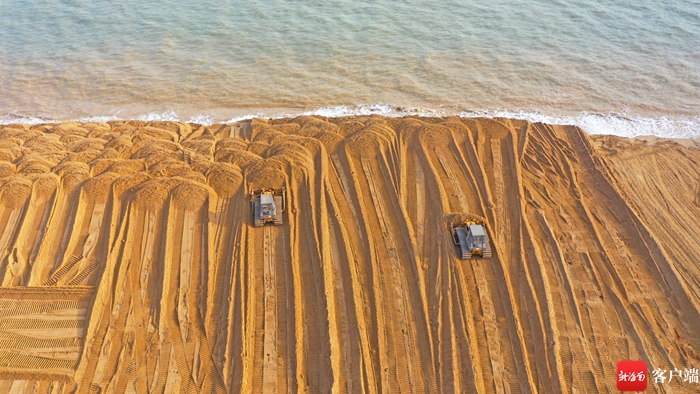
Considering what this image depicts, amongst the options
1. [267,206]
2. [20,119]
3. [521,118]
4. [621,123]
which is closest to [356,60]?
[521,118]

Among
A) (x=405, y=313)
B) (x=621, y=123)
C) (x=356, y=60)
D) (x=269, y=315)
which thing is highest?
(x=356, y=60)

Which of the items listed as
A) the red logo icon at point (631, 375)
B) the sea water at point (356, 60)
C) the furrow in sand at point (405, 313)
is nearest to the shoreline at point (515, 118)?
the sea water at point (356, 60)

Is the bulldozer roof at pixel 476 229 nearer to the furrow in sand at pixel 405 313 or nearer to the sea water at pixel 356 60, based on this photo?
the furrow in sand at pixel 405 313

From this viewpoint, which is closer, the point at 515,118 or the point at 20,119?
the point at 515,118

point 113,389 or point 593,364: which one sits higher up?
point 593,364

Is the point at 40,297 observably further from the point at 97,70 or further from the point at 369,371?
the point at 97,70

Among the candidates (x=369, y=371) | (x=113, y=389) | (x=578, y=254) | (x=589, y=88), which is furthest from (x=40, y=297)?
(x=589, y=88)

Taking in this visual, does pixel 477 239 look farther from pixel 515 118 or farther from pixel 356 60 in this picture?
pixel 356 60

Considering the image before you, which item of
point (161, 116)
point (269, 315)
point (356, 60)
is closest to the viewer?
point (269, 315)
